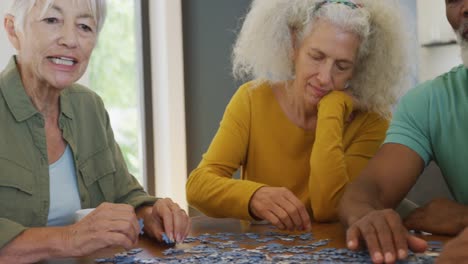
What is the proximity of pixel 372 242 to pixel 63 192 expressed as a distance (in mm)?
1104

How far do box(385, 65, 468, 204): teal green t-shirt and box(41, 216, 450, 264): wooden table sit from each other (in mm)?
424

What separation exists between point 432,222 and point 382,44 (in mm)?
988

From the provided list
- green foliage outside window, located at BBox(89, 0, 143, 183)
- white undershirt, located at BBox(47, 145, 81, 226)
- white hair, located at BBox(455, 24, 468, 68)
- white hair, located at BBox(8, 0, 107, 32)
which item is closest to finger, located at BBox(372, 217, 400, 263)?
white hair, located at BBox(455, 24, 468, 68)

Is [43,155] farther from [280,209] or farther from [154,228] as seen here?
[280,209]

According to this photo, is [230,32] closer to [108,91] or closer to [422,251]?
[108,91]

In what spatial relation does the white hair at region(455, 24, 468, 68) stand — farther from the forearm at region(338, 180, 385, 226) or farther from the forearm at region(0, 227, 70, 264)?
the forearm at region(0, 227, 70, 264)

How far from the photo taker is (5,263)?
1808 mm

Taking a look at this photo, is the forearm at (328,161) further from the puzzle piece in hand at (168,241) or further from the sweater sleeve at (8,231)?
the sweater sleeve at (8,231)

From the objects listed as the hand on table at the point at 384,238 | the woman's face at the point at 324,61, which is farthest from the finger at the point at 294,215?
the woman's face at the point at 324,61

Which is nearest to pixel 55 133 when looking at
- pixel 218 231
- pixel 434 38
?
pixel 218 231

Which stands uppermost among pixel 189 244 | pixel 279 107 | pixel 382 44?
pixel 382 44

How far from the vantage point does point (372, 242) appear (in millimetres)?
1794

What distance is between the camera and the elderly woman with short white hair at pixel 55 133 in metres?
2.22

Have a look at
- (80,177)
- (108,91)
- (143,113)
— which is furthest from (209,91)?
(80,177)
